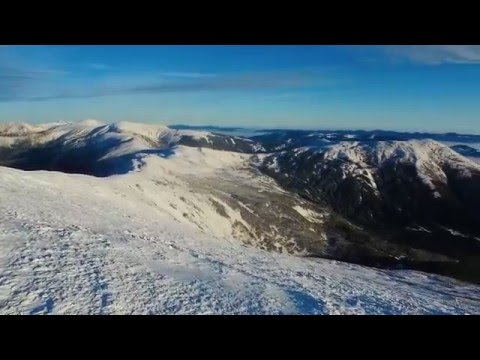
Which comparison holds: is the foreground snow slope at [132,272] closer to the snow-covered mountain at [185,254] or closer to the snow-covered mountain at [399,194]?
the snow-covered mountain at [185,254]

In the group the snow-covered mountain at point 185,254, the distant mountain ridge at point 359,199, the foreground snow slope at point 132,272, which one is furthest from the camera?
the distant mountain ridge at point 359,199

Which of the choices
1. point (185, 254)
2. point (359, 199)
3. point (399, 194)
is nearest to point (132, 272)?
point (185, 254)

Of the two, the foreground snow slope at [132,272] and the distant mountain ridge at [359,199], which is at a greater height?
the foreground snow slope at [132,272]

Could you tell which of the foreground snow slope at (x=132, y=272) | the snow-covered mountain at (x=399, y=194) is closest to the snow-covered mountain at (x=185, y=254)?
the foreground snow slope at (x=132, y=272)

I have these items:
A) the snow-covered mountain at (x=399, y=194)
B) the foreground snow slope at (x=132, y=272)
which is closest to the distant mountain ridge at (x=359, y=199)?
the snow-covered mountain at (x=399, y=194)

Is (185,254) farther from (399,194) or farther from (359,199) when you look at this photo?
(399,194)

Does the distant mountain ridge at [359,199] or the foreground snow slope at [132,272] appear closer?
the foreground snow slope at [132,272]

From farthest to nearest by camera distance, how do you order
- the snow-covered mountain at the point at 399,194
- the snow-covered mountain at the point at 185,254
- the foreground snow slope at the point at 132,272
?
the snow-covered mountain at the point at 399,194 < the snow-covered mountain at the point at 185,254 < the foreground snow slope at the point at 132,272

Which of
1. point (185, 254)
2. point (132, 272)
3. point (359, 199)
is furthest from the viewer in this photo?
point (359, 199)

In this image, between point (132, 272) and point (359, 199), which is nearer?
point (132, 272)
